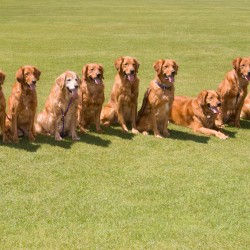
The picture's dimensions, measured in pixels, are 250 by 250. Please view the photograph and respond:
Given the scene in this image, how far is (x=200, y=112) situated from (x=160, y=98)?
1147mm

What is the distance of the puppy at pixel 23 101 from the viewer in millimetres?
7902

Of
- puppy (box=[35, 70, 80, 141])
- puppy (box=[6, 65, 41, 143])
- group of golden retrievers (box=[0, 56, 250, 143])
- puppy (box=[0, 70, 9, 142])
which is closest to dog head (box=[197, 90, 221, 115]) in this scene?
group of golden retrievers (box=[0, 56, 250, 143])

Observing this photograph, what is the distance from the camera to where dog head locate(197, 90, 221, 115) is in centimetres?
909

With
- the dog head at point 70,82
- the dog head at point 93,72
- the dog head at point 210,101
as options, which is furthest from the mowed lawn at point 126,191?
the dog head at point 93,72

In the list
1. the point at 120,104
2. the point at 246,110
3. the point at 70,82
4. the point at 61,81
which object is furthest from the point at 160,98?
the point at 246,110

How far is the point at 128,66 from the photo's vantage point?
8797 millimetres

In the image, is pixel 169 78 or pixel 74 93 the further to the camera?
pixel 169 78

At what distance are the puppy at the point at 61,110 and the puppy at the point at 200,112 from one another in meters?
2.50

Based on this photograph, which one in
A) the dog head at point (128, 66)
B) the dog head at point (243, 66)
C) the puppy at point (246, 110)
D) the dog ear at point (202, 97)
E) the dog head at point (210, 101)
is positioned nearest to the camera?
the dog head at point (128, 66)

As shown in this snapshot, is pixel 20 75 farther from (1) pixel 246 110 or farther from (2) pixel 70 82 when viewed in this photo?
(1) pixel 246 110

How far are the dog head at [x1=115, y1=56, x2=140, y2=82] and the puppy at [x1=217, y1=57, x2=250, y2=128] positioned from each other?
7.21ft

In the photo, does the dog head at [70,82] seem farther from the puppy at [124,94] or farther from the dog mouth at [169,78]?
the dog mouth at [169,78]

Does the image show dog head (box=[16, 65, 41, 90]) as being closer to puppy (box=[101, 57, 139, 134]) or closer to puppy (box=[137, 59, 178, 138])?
puppy (box=[101, 57, 139, 134])

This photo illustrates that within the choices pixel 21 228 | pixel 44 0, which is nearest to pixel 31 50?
pixel 21 228
